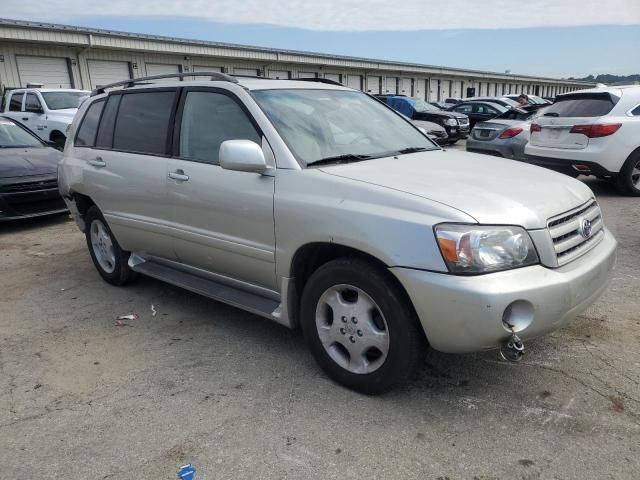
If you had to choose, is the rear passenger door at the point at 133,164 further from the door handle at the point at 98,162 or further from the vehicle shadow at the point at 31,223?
the vehicle shadow at the point at 31,223

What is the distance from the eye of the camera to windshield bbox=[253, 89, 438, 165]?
3352mm

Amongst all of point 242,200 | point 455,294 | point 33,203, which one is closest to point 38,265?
point 33,203

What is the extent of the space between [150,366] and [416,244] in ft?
6.48

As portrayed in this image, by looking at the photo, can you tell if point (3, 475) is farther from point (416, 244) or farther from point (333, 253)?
point (416, 244)

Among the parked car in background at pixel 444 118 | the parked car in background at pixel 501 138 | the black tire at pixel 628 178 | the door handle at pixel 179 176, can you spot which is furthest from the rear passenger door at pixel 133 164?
the parked car in background at pixel 444 118

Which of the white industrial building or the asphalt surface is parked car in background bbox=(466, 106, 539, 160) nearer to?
the asphalt surface

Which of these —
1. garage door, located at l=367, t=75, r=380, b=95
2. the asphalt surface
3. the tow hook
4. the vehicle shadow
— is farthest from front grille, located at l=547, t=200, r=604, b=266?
garage door, located at l=367, t=75, r=380, b=95

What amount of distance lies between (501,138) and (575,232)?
8.33 m

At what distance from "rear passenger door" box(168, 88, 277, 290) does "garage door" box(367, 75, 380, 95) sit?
35265mm

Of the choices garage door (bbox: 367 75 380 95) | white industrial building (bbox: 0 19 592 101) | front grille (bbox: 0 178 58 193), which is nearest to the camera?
front grille (bbox: 0 178 58 193)

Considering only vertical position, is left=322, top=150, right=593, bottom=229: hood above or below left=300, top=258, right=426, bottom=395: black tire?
above

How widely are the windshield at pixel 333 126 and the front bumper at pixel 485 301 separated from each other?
113 cm

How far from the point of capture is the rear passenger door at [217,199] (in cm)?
328

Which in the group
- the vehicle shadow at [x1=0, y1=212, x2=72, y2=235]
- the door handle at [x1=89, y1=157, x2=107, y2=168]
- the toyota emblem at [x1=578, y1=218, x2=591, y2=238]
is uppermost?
the door handle at [x1=89, y1=157, x2=107, y2=168]
